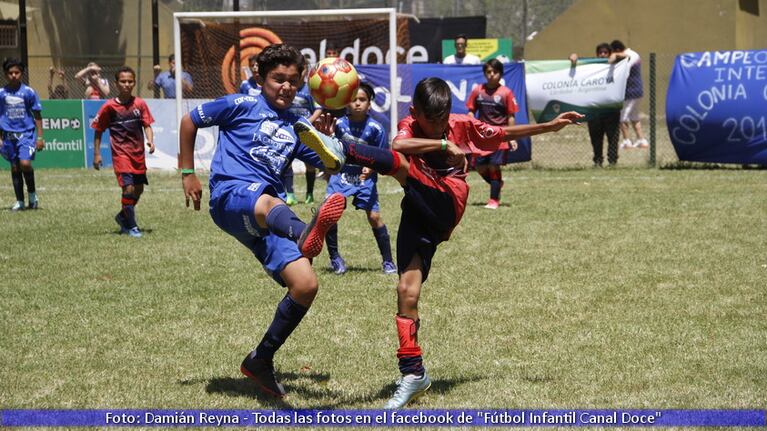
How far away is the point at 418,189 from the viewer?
523cm

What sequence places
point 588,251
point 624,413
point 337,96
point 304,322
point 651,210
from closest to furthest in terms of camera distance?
point 624,413 < point 337,96 < point 304,322 < point 588,251 < point 651,210

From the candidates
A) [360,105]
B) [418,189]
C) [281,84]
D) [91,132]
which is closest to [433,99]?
[418,189]

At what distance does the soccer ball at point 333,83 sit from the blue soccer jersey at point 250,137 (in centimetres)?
101

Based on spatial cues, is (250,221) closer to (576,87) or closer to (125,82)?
(125,82)

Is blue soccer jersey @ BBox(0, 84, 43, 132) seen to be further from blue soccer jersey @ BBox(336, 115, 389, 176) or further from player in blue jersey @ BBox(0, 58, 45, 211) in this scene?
blue soccer jersey @ BBox(336, 115, 389, 176)

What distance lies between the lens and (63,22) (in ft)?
86.0

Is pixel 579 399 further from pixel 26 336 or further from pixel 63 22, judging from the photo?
pixel 63 22

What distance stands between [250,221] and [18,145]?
959 cm

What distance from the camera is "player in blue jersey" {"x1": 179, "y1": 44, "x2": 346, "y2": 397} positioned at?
524 centimetres

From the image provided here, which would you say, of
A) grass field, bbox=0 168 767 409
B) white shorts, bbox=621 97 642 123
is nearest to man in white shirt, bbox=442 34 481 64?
white shorts, bbox=621 97 642 123

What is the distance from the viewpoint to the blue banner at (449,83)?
18.1 m

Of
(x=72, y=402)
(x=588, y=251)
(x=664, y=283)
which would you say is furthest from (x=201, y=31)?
(x=72, y=402)

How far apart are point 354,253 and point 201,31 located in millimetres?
10324

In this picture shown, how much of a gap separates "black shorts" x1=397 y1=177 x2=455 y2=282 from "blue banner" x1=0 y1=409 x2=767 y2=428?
818mm
